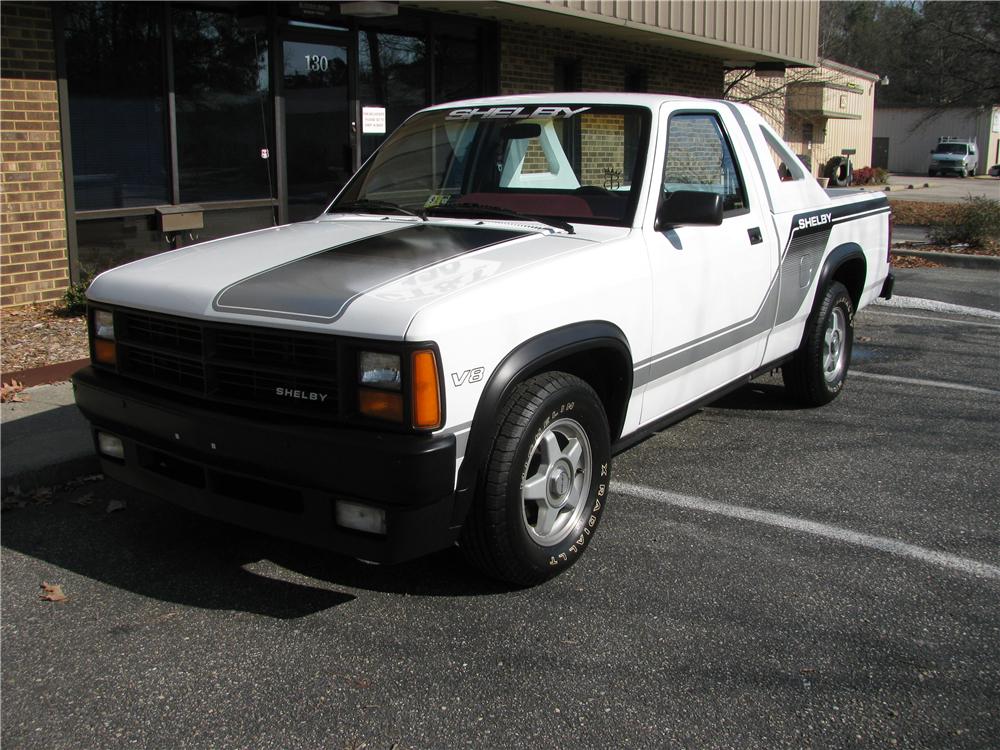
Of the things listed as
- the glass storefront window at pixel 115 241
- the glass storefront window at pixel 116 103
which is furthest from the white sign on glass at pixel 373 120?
the glass storefront window at pixel 115 241

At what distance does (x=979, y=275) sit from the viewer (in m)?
12.7

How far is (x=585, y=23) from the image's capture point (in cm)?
1250

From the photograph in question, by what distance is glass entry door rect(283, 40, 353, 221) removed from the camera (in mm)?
10484

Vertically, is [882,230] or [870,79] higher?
[870,79]

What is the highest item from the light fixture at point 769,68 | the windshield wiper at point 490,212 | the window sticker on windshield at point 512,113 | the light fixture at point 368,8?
the light fixture at point 769,68

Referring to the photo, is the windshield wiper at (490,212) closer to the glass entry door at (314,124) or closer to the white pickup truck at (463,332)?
the white pickup truck at (463,332)

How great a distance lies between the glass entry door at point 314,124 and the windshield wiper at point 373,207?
5.75m

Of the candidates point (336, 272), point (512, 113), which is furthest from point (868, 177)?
point (336, 272)

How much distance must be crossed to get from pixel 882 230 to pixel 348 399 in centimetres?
492

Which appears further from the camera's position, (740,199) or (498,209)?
(740,199)

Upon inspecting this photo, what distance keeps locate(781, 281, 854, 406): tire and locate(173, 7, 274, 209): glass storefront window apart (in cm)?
608

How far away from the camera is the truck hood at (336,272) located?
3314 mm

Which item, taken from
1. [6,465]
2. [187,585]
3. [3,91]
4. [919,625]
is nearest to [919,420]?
[919,625]

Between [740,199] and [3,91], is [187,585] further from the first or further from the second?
[3,91]
